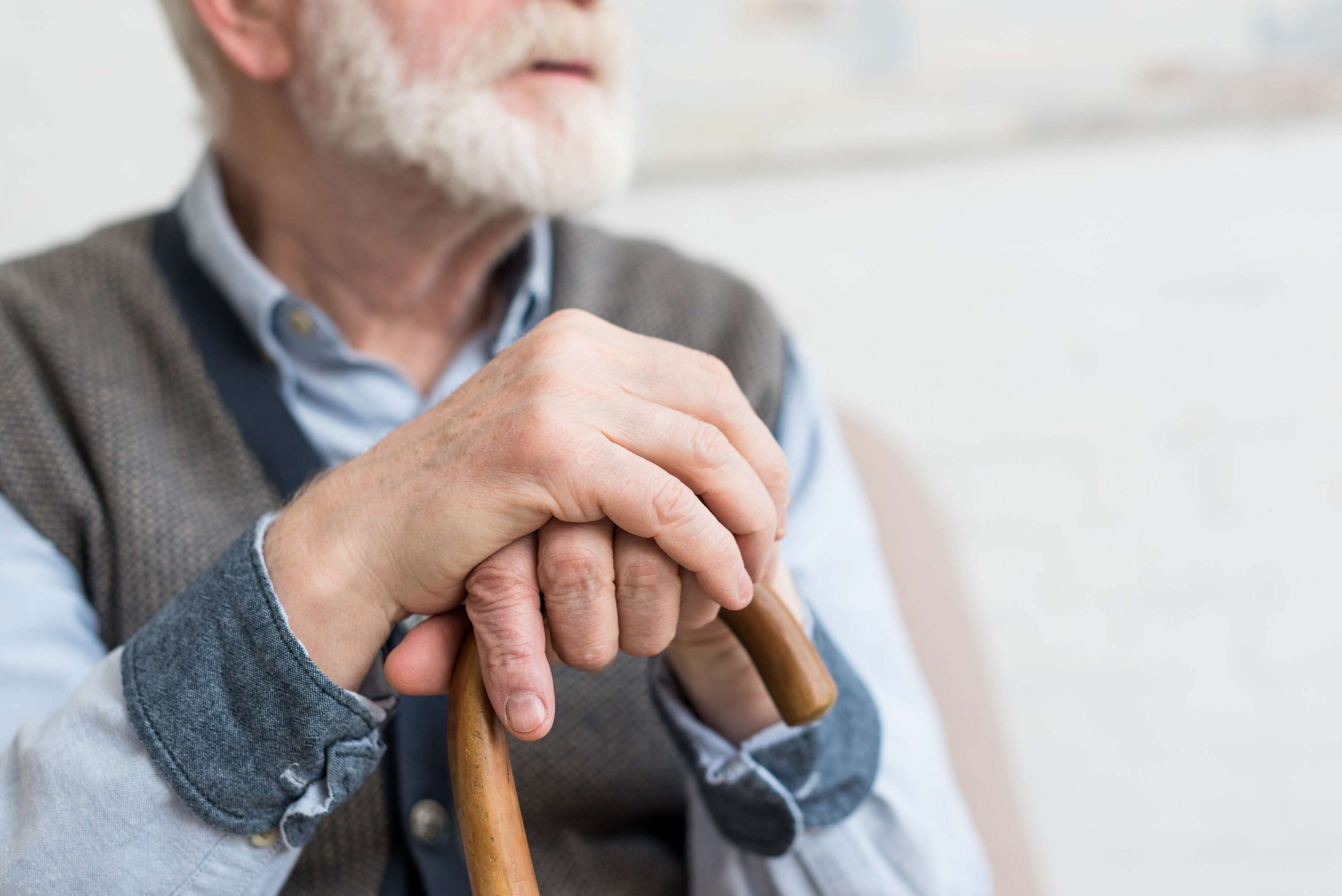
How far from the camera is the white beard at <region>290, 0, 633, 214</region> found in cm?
80

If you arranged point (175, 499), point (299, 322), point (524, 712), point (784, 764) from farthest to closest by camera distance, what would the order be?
point (299, 322)
point (175, 499)
point (784, 764)
point (524, 712)

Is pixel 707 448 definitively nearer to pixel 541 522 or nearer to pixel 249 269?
pixel 541 522

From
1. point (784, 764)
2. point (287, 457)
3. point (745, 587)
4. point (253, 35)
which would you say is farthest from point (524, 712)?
point (253, 35)

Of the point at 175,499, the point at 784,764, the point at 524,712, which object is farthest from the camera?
the point at 175,499

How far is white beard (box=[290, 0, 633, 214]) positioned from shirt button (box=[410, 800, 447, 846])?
1.59 feet

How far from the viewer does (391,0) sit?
0.81 metres

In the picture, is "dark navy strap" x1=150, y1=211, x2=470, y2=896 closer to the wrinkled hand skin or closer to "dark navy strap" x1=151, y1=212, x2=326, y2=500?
"dark navy strap" x1=151, y1=212, x2=326, y2=500

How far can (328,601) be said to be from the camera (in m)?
0.51

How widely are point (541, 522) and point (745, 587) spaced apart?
11cm

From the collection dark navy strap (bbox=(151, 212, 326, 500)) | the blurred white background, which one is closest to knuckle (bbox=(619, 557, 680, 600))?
dark navy strap (bbox=(151, 212, 326, 500))

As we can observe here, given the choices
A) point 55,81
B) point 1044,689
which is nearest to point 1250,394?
point 1044,689

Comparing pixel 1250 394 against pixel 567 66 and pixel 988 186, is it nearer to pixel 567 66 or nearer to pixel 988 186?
pixel 988 186

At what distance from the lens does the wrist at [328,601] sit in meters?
0.51

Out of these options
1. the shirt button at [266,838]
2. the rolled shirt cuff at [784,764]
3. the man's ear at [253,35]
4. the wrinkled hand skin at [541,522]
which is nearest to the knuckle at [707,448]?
the wrinkled hand skin at [541,522]
